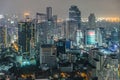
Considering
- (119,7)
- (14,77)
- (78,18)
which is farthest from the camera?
(78,18)

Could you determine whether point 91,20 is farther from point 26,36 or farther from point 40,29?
point 26,36

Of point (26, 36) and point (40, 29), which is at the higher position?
point (40, 29)

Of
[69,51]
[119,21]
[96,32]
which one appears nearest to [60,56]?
[69,51]

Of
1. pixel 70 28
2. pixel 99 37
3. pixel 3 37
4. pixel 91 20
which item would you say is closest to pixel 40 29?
pixel 70 28

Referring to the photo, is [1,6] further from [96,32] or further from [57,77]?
[96,32]

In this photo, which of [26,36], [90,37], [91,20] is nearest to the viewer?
[91,20]

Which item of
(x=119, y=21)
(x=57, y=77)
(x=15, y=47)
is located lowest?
(x=57, y=77)

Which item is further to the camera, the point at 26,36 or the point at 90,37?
the point at 26,36

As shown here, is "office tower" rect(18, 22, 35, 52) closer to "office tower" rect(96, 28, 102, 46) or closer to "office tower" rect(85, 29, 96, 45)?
"office tower" rect(85, 29, 96, 45)
